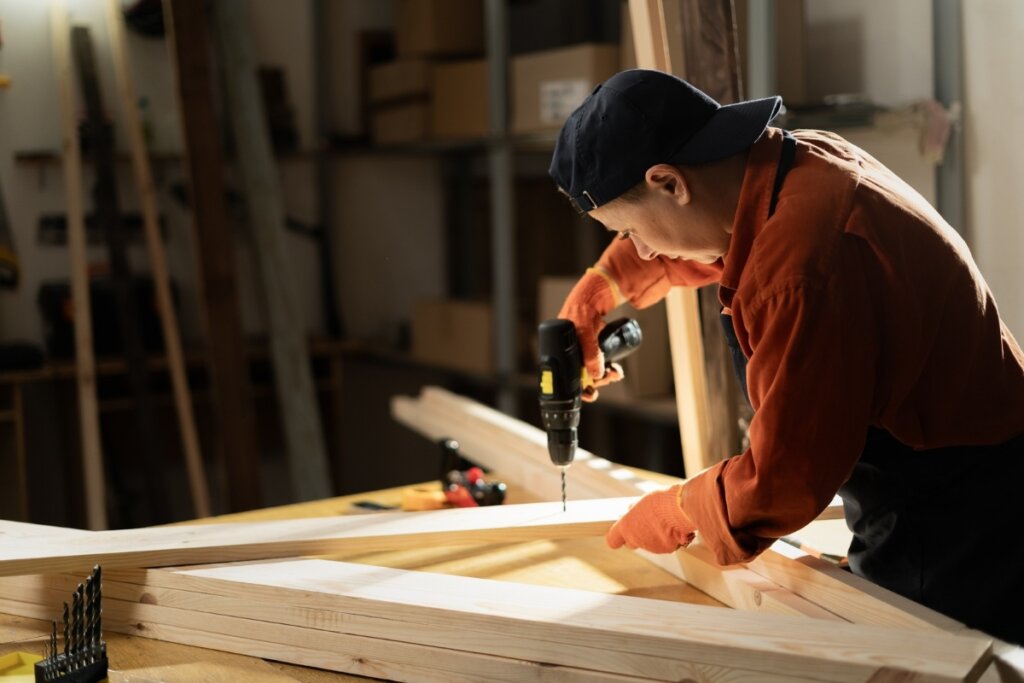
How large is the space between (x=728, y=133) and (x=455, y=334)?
3189mm

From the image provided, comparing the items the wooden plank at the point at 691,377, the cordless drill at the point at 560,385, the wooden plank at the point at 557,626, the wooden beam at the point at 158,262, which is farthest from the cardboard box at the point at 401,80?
the wooden plank at the point at 557,626

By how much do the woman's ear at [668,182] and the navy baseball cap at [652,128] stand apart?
1 cm

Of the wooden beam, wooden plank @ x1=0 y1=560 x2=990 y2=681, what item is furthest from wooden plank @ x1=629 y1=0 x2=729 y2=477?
the wooden beam

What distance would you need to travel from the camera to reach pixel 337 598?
1530mm

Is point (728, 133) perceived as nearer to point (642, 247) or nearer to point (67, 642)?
point (642, 247)

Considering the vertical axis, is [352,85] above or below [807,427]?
above

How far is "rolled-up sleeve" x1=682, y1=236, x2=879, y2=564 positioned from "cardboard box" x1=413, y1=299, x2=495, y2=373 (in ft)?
9.89

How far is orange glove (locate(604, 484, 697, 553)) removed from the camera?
155 centimetres

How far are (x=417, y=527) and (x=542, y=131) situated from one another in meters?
2.41

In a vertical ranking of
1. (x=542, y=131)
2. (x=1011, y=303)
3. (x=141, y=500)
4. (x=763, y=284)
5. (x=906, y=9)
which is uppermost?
(x=906, y=9)

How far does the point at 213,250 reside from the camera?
13.5 feet

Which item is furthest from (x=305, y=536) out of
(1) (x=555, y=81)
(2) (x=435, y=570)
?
(1) (x=555, y=81)

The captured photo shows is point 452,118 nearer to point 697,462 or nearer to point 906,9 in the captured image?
point 906,9

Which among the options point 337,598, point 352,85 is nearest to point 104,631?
point 337,598
